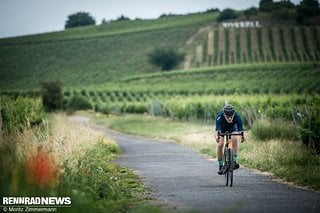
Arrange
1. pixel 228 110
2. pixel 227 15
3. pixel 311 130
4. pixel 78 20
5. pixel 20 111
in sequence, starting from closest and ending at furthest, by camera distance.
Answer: pixel 228 110, pixel 311 130, pixel 20 111, pixel 227 15, pixel 78 20

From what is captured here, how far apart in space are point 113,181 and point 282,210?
4964mm

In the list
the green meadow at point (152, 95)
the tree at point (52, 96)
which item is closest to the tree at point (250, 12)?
the green meadow at point (152, 95)

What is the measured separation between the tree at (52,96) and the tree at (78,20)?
398 ft

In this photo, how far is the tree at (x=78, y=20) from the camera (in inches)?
7505

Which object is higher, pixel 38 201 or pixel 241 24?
pixel 241 24

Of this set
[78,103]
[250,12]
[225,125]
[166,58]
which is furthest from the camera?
[250,12]

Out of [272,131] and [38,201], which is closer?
[38,201]

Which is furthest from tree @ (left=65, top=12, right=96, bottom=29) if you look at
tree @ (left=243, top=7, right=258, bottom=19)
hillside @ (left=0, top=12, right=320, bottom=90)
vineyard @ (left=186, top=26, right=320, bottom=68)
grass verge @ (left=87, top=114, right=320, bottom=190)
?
grass verge @ (left=87, top=114, right=320, bottom=190)

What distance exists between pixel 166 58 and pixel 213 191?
9209 centimetres

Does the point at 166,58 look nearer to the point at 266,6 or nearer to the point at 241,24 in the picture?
the point at 241,24

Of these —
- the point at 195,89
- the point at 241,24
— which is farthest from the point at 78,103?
the point at 241,24

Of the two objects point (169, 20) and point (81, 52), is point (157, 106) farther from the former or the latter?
point (169, 20)

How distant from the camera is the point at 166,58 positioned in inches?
4131

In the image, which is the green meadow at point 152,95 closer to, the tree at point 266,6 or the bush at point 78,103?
the bush at point 78,103
